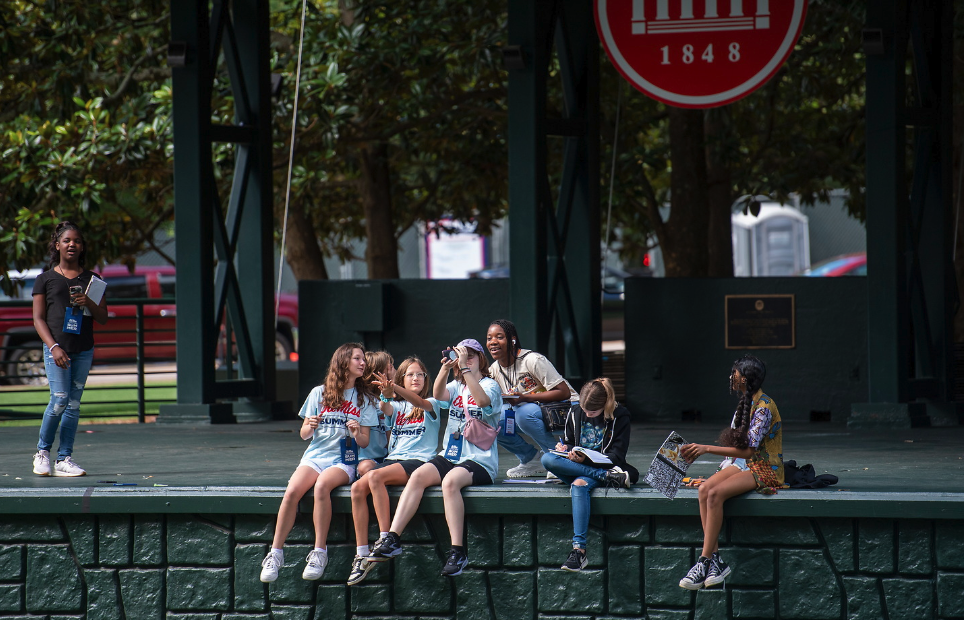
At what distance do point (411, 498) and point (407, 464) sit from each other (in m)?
0.33

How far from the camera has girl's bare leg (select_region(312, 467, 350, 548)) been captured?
7.00 meters

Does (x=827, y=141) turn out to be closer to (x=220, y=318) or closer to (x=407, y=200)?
(x=407, y=200)

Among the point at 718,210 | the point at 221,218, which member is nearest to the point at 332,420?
the point at 221,218

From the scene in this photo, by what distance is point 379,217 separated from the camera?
58.0ft

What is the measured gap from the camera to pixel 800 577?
683 centimetres

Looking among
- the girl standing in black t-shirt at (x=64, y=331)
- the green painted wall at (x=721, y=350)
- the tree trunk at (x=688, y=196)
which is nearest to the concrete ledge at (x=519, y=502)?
the girl standing in black t-shirt at (x=64, y=331)

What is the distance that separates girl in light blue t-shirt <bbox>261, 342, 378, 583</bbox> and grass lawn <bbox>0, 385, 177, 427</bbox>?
5945 mm

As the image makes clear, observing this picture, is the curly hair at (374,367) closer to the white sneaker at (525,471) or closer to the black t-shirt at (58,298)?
the white sneaker at (525,471)

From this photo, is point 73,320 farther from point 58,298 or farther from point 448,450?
point 448,450

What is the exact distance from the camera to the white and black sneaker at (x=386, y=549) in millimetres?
6922

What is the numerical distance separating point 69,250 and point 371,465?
250 centimetres

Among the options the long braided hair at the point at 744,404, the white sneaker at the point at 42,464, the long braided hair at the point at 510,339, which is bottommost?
the white sneaker at the point at 42,464

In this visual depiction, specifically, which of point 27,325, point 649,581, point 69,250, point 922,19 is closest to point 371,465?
point 649,581

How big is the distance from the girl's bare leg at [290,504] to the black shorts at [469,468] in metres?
0.75
